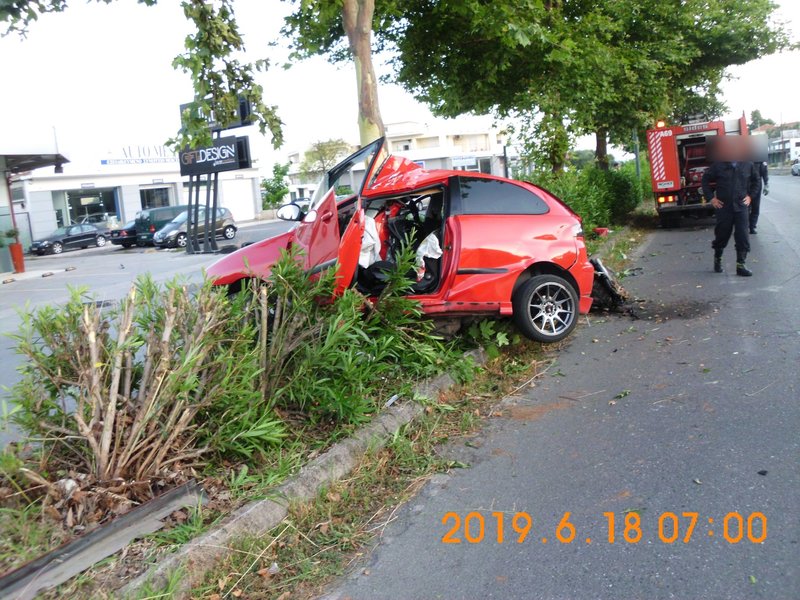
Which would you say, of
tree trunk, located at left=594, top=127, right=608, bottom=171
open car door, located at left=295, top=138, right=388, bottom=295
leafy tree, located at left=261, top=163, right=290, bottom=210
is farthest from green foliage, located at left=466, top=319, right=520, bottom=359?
leafy tree, located at left=261, top=163, right=290, bottom=210

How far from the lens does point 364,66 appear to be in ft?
25.0

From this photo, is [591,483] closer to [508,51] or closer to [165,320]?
[165,320]

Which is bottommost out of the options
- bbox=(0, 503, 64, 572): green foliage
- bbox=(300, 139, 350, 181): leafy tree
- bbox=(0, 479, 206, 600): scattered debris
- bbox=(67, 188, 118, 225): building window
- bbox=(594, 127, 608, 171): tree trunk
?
bbox=(0, 479, 206, 600): scattered debris

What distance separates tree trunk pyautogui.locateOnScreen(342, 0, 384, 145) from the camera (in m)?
7.62

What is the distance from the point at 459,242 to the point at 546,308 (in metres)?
1.13

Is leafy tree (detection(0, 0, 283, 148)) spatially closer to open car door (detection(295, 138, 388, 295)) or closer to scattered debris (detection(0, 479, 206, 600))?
open car door (detection(295, 138, 388, 295))

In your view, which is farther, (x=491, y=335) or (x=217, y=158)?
(x=217, y=158)

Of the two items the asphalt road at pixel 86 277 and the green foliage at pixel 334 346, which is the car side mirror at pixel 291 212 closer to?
the green foliage at pixel 334 346

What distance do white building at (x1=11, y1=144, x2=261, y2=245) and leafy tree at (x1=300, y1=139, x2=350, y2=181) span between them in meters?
13.4

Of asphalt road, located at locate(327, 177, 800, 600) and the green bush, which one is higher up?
the green bush

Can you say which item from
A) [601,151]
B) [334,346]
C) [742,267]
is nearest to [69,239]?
[601,151]

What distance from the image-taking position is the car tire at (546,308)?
22.2 feet

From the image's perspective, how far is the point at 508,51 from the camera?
1308 centimetres

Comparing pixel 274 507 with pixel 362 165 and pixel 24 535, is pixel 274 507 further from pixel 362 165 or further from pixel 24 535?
pixel 362 165
